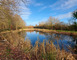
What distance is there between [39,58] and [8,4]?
213 inches

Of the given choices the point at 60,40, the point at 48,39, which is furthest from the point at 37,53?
the point at 60,40

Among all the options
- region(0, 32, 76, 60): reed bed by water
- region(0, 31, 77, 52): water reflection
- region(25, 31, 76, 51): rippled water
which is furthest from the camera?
region(0, 31, 77, 52): water reflection

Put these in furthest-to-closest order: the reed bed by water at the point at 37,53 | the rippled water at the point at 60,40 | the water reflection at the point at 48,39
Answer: the water reflection at the point at 48,39, the rippled water at the point at 60,40, the reed bed by water at the point at 37,53

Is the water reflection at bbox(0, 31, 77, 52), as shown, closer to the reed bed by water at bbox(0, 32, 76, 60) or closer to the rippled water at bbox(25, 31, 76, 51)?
the rippled water at bbox(25, 31, 76, 51)

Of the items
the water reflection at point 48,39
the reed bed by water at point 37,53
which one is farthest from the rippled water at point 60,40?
the reed bed by water at point 37,53

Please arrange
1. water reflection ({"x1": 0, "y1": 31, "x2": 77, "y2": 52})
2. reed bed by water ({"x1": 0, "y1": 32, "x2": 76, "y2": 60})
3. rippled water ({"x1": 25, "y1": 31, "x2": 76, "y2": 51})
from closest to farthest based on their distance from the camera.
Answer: reed bed by water ({"x1": 0, "y1": 32, "x2": 76, "y2": 60}), rippled water ({"x1": 25, "y1": 31, "x2": 76, "y2": 51}), water reflection ({"x1": 0, "y1": 31, "x2": 77, "y2": 52})

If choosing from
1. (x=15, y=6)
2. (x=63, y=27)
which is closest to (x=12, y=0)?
(x=15, y=6)

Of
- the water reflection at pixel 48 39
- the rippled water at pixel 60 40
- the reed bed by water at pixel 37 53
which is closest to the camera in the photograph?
the reed bed by water at pixel 37 53

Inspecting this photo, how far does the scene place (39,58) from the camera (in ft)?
9.93

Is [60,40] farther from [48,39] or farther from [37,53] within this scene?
[37,53]

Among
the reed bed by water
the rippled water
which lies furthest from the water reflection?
the reed bed by water

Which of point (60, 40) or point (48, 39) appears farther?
point (60, 40)

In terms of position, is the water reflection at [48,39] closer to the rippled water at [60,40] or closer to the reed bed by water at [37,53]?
the rippled water at [60,40]

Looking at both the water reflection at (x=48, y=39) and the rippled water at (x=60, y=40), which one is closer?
the rippled water at (x=60, y=40)
